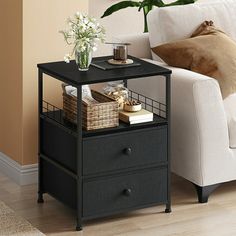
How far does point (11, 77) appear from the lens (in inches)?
171

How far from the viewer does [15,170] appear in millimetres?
4395

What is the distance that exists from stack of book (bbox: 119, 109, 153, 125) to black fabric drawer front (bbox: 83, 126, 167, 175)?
54mm

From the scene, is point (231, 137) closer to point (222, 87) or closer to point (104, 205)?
point (222, 87)

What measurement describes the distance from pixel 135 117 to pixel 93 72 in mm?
288

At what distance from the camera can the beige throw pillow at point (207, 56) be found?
417cm

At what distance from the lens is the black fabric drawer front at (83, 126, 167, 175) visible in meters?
3.74

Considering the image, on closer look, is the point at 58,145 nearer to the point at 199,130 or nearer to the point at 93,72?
the point at 93,72

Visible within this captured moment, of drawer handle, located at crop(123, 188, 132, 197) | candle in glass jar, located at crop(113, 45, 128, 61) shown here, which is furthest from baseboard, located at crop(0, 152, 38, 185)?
candle in glass jar, located at crop(113, 45, 128, 61)

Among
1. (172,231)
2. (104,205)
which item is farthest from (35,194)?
(172,231)

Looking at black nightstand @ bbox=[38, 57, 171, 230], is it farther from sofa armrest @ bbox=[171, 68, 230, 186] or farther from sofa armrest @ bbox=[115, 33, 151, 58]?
sofa armrest @ bbox=[115, 33, 151, 58]

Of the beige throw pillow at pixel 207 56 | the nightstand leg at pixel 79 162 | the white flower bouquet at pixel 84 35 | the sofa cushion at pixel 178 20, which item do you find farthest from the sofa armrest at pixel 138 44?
the nightstand leg at pixel 79 162

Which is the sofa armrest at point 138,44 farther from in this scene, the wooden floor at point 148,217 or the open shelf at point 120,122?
the wooden floor at point 148,217

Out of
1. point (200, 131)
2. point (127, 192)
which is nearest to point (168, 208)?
point (127, 192)

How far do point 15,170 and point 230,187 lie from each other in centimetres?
114
